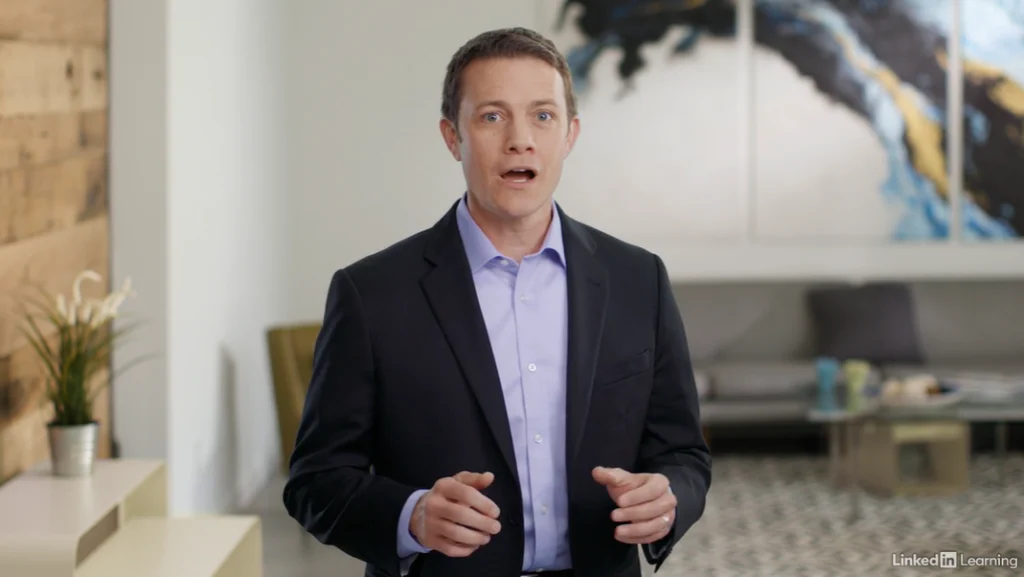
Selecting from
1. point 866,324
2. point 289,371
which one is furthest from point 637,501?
point 866,324

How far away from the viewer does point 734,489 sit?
17.7 feet

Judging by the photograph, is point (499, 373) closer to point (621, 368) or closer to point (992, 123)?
point (621, 368)

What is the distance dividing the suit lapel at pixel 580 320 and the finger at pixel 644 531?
11cm

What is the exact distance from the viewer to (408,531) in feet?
4.38

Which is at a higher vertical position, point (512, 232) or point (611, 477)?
point (512, 232)

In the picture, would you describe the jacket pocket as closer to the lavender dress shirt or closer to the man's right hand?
the lavender dress shirt

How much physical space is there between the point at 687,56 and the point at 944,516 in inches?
108

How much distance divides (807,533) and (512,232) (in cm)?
356

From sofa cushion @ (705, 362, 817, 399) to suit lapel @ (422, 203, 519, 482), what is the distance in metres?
4.76

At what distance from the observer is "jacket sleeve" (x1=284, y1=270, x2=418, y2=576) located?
1.35 metres

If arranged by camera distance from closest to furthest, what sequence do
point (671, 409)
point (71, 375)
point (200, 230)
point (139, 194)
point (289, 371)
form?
1. point (671, 409)
2. point (71, 375)
3. point (139, 194)
4. point (200, 230)
5. point (289, 371)

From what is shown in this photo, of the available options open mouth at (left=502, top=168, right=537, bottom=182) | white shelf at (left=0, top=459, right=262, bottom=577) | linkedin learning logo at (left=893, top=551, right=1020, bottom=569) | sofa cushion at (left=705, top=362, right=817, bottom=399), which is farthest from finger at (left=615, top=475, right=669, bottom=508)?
sofa cushion at (left=705, top=362, right=817, bottom=399)

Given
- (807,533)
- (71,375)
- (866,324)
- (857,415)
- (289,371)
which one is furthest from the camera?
(866,324)

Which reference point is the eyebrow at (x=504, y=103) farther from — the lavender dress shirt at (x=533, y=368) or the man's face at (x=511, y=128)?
the lavender dress shirt at (x=533, y=368)
